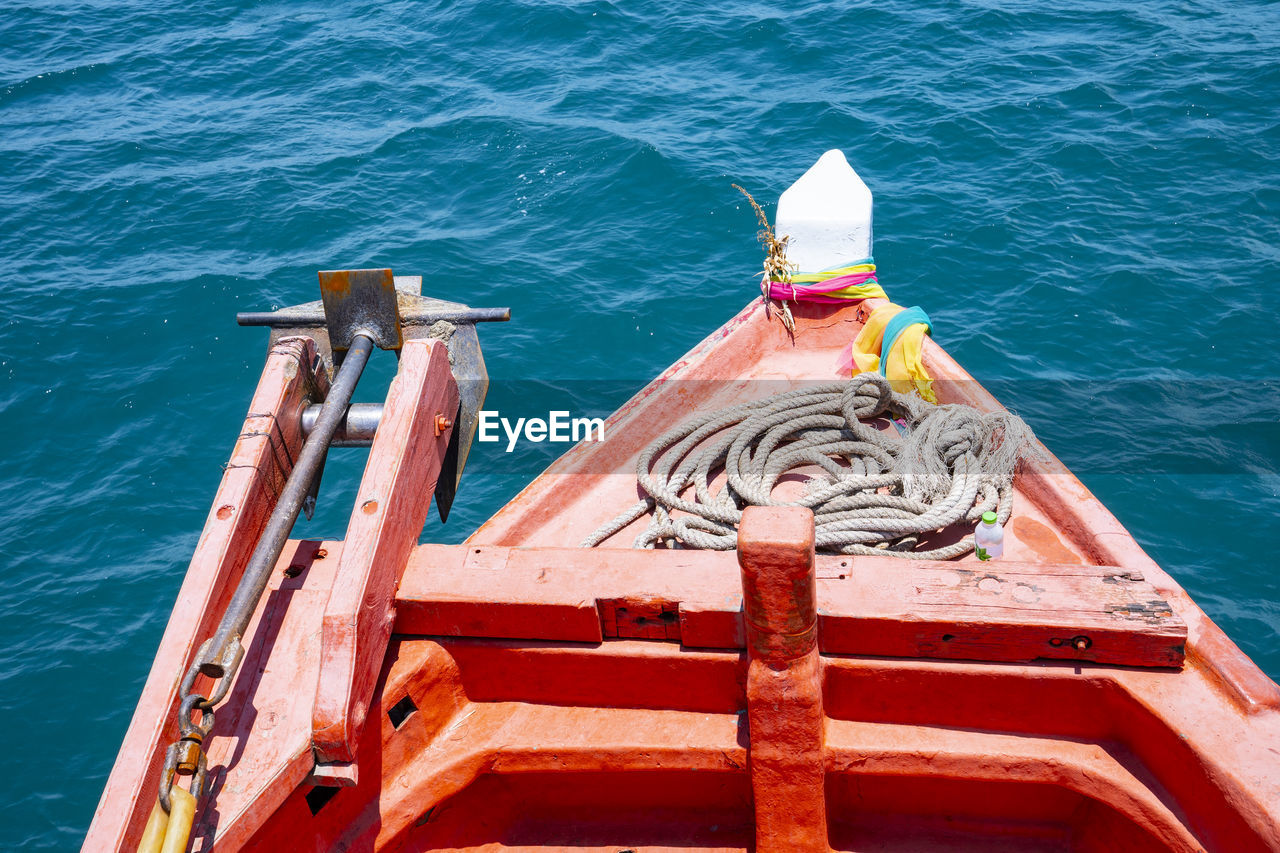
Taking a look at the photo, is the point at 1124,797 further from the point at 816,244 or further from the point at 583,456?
the point at 816,244

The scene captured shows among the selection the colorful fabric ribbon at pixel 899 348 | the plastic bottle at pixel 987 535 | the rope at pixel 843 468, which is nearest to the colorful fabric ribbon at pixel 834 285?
the colorful fabric ribbon at pixel 899 348

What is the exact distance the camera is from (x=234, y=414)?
880 cm

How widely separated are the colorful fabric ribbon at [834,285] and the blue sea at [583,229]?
271 centimetres

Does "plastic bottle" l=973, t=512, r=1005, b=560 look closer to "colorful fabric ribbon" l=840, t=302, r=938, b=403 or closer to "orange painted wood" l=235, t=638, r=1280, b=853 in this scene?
"orange painted wood" l=235, t=638, r=1280, b=853

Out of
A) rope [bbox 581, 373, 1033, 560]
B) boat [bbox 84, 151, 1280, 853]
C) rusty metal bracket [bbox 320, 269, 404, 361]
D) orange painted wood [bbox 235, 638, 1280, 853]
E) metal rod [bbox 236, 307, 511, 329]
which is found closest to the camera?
boat [bbox 84, 151, 1280, 853]

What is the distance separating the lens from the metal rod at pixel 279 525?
7.77 ft

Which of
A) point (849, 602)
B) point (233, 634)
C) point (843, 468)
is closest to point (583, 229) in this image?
point (843, 468)

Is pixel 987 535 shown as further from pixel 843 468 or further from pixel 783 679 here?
pixel 783 679

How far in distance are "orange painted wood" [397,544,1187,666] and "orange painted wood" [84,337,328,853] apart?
53 centimetres

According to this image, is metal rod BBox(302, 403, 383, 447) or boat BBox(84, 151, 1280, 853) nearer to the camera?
boat BBox(84, 151, 1280, 853)

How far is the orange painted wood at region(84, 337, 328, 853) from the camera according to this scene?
231 cm

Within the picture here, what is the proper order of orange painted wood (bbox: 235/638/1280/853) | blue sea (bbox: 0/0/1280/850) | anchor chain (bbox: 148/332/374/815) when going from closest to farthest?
1. anchor chain (bbox: 148/332/374/815)
2. orange painted wood (bbox: 235/638/1280/853)
3. blue sea (bbox: 0/0/1280/850)

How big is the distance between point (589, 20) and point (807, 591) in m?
14.8

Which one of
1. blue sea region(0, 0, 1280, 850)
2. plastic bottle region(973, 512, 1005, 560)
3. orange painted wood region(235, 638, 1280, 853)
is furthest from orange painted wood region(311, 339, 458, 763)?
blue sea region(0, 0, 1280, 850)
